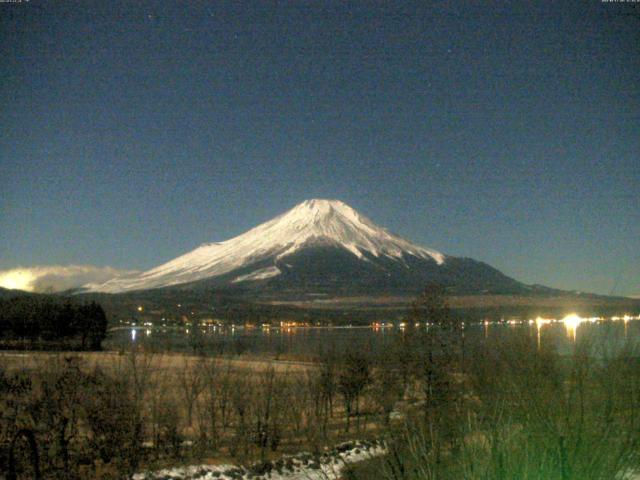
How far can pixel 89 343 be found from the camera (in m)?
59.5

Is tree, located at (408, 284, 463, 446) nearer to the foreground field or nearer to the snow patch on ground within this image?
the foreground field

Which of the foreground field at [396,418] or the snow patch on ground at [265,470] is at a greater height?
the foreground field at [396,418]

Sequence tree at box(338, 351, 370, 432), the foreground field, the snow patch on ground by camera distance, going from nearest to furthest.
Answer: the foreground field
the snow patch on ground
tree at box(338, 351, 370, 432)

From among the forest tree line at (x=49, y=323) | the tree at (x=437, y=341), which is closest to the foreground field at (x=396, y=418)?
the tree at (x=437, y=341)

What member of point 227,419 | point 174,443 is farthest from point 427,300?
point 174,443

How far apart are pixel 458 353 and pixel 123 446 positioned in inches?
360

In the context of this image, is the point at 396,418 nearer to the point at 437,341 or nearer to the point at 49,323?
the point at 437,341

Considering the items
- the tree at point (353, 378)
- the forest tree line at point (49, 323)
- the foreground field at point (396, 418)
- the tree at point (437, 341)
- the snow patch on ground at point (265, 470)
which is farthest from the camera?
the forest tree line at point (49, 323)

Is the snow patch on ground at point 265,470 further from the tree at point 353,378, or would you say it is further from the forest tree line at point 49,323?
the forest tree line at point 49,323

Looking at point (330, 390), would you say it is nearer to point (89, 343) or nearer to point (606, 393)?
point (606, 393)

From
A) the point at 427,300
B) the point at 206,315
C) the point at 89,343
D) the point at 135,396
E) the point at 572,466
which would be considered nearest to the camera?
the point at 572,466

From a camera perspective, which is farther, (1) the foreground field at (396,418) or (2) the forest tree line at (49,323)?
(2) the forest tree line at (49,323)

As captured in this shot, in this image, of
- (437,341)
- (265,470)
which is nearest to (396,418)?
(265,470)

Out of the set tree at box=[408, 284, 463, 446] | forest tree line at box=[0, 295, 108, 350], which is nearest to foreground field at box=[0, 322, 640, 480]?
tree at box=[408, 284, 463, 446]
